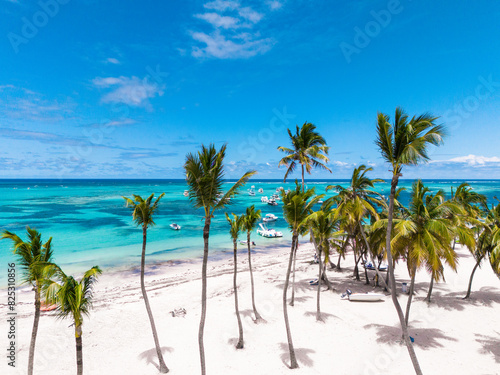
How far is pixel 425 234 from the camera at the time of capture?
11.4m

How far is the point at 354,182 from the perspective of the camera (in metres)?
14.8

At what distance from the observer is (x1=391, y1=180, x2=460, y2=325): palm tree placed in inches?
436

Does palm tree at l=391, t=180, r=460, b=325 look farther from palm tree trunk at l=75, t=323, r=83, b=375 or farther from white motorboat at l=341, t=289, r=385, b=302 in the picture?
palm tree trunk at l=75, t=323, r=83, b=375

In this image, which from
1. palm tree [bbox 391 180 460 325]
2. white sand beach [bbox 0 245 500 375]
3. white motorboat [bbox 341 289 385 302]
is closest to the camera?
palm tree [bbox 391 180 460 325]

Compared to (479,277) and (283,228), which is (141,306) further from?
(283,228)

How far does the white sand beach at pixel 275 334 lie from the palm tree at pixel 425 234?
15.8 ft

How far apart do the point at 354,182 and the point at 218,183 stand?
8.76 m

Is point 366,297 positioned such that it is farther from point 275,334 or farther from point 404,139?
point 404,139

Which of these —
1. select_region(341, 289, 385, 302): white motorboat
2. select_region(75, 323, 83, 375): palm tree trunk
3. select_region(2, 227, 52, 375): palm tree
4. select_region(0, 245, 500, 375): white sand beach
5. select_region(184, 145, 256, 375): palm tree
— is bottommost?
select_region(0, 245, 500, 375): white sand beach

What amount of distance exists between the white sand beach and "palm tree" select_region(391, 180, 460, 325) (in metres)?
4.83

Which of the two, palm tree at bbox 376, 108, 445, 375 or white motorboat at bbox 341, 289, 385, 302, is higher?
palm tree at bbox 376, 108, 445, 375

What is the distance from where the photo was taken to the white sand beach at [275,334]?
1256 centimetres

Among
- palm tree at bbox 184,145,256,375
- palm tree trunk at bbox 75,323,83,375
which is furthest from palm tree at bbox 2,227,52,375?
palm tree at bbox 184,145,256,375

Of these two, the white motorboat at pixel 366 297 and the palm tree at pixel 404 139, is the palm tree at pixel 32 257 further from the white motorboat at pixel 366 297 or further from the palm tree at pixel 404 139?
the white motorboat at pixel 366 297
